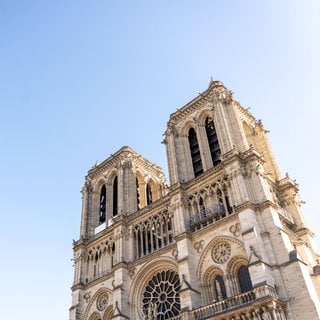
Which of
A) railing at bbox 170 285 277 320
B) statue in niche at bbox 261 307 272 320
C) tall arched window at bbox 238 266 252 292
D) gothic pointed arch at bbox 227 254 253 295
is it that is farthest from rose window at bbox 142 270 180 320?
statue in niche at bbox 261 307 272 320

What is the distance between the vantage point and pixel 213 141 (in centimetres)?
3172

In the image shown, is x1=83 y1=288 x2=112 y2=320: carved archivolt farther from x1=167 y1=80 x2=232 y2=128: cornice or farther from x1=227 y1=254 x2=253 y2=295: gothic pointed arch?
x1=167 y1=80 x2=232 y2=128: cornice

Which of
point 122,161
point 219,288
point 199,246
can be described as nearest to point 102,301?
point 199,246

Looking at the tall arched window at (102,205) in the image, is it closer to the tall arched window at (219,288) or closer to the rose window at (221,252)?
the rose window at (221,252)

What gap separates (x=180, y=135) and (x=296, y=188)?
34.7 feet

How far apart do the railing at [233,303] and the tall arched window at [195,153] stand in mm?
11597

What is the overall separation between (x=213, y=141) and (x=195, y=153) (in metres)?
1.88

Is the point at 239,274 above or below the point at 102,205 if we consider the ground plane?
below

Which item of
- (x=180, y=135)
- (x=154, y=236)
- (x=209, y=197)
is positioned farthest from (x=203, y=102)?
(x=154, y=236)

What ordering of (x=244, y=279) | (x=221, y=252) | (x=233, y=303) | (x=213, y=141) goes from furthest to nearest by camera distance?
(x=213, y=141), (x=221, y=252), (x=244, y=279), (x=233, y=303)

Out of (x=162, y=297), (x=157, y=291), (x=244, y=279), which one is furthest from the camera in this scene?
(x=157, y=291)

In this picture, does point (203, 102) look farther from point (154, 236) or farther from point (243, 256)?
point (243, 256)

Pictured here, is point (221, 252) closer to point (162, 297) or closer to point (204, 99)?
point (162, 297)

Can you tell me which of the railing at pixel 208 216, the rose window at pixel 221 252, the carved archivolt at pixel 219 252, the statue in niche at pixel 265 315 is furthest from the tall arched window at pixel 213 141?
the statue in niche at pixel 265 315
